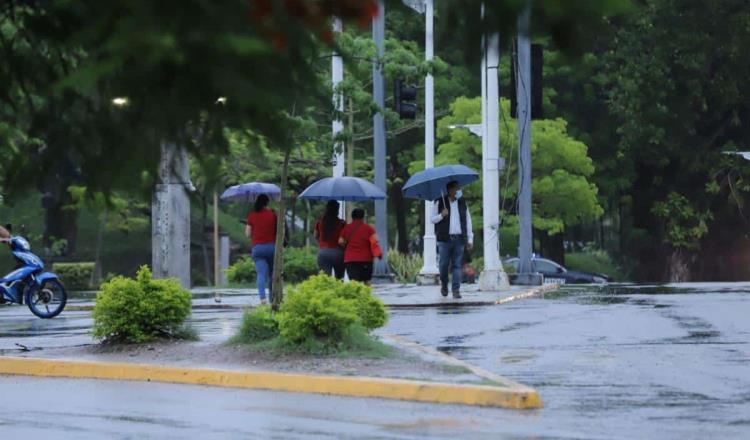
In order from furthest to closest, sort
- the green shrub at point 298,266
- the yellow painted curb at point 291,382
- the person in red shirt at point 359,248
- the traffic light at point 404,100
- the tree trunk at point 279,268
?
the green shrub at point 298,266 → the traffic light at point 404,100 → the person in red shirt at point 359,248 → the tree trunk at point 279,268 → the yellow painted curb at point 291,382

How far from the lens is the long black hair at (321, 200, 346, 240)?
2519 cm

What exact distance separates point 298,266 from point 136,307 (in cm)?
2749

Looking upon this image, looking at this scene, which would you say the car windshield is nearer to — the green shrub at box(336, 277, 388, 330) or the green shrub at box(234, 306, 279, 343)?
the green shrub at box(336, 277, 388, 330)

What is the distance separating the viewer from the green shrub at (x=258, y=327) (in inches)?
620

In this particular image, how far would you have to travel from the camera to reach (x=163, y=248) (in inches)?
862

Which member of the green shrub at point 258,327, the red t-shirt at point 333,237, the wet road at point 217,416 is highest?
the red t-shirt at point 333,237

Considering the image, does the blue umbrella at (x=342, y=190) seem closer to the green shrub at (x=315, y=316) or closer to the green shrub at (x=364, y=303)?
the green shrub at (x=364, y=303)

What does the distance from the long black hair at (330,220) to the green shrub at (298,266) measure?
Result: 1809 cm

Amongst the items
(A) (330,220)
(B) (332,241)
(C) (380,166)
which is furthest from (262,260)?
(C) (380,166)

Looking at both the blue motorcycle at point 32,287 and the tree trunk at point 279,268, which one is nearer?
the tree trunk at point 279,268

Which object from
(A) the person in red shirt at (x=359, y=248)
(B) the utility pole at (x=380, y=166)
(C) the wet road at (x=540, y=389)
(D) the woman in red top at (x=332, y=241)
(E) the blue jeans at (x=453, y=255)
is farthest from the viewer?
(B) the utility pole at (x=380, y=166)

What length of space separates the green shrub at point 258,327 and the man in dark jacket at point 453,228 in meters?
10.4

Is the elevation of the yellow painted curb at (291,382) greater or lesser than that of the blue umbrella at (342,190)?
lesser

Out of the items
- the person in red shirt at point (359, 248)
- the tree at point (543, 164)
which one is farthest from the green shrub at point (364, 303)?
the tree at point (543, 164)
